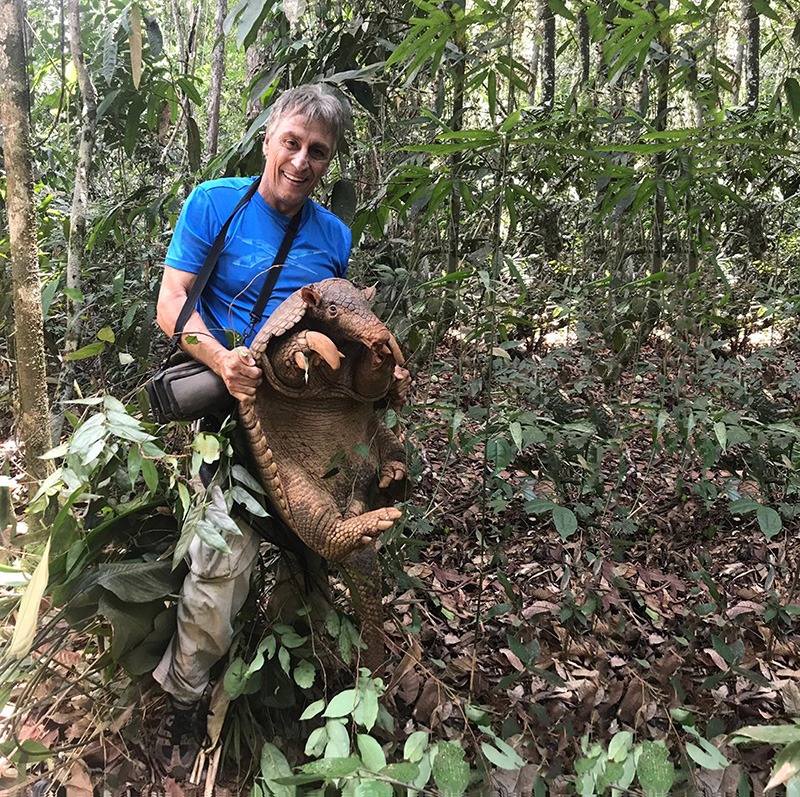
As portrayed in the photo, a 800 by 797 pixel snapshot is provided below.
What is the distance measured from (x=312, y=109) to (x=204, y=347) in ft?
2.54

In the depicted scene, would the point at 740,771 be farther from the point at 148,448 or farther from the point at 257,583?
the point at 148,448

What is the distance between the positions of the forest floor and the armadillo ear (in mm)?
901

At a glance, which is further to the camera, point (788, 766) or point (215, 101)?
point (215, 101)

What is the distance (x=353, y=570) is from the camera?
2.08m

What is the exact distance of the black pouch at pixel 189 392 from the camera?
6.11 feet

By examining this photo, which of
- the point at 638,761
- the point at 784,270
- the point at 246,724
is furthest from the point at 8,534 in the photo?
the point at 784,270

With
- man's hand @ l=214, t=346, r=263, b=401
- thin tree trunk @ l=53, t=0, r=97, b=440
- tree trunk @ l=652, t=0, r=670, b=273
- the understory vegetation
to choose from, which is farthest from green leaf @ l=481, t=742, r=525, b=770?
tree trunk @ l=652, t=0, r=670, b=273

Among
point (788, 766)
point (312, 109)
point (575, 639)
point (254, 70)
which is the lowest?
point (575, 639)

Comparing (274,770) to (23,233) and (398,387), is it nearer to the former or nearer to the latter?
(398,387)

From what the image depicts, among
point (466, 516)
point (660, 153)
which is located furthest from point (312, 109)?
point (466, 516)

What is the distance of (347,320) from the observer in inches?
71.3

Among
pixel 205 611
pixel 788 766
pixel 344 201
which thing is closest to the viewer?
pixel 788 766

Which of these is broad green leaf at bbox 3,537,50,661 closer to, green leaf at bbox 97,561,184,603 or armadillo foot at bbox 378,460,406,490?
green leaf at bbox 97,561,184,603

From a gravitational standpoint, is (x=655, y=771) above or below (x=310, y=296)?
below
